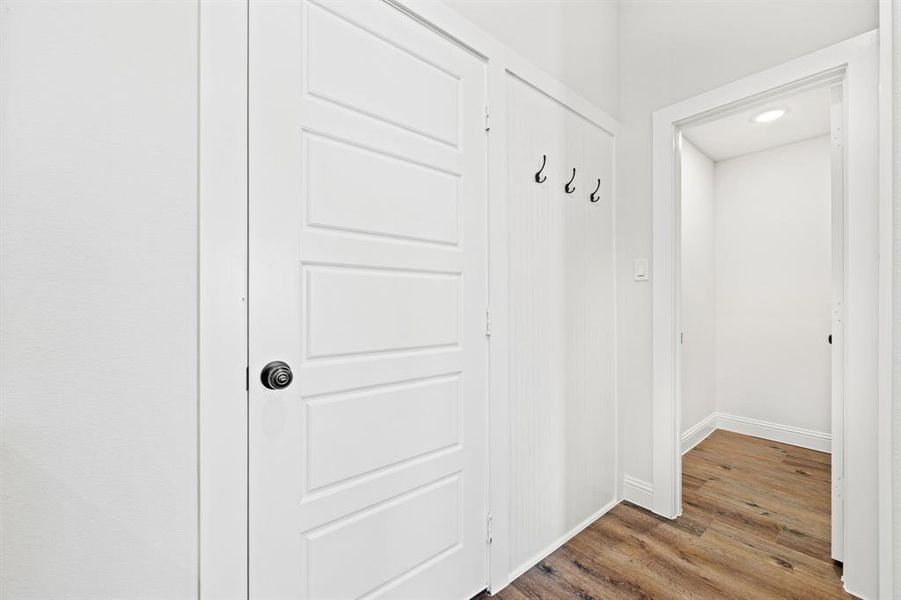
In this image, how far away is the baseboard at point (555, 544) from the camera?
1612mm

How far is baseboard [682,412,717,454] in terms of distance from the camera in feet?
9.98

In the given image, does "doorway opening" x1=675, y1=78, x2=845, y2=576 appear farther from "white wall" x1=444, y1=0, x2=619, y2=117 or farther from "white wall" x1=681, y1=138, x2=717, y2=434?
"white wall" x1=444, y1=0, x2=619, y2=117

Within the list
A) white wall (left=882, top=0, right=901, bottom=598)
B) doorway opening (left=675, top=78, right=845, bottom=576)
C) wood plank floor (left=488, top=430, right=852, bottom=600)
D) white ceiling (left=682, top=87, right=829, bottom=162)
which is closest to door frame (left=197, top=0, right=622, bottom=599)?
wood plank floor (left=488, top=430, right=852, bottom=600)

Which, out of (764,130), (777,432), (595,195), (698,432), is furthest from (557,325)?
(777,432)

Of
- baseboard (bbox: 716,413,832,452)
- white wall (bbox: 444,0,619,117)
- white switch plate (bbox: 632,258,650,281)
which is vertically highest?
white wall (bbox: 444,0,619,117)

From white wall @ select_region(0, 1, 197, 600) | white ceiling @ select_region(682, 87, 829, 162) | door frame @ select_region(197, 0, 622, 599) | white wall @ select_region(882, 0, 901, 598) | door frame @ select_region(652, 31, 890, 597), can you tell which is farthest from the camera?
white ceiling @ select_region(682, 87, 829, 162)

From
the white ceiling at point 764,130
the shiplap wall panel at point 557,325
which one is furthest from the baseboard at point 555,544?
the white ceiling at point 764,130

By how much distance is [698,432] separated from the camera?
3.23 metres

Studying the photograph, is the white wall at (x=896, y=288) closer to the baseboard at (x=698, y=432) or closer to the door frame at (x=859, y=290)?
the door frame at (x=859, y=290)

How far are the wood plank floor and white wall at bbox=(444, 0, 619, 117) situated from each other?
7.21 ft

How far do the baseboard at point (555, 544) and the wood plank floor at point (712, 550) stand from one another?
0.02 metres

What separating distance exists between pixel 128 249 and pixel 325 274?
42 cm

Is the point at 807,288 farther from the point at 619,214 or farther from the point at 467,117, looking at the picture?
the point at 467,117

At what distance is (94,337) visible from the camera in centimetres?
79
